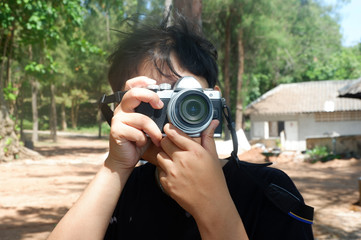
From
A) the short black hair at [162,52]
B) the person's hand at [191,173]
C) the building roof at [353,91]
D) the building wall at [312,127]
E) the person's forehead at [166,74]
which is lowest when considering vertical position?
the building wall at [312,127]

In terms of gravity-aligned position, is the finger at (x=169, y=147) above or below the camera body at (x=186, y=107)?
below

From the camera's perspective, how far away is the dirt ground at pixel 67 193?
5.19 metres

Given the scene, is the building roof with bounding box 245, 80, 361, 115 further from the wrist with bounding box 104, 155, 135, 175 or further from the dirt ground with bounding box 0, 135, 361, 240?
the wrist with bounding box 104, 155, 135, 175

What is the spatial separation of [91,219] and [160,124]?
0.39 m

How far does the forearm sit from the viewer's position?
1154 mm

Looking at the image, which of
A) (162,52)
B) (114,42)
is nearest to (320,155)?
(114,42)

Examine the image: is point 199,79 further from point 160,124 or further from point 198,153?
point 198,153

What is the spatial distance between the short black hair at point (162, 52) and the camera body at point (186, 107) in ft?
0.49

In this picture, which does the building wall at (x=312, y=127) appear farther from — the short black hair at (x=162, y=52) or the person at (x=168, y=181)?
the person at (x=168, y=181)

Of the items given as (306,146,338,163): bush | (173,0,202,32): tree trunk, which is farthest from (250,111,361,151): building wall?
(173,0,202,32): tree trunk

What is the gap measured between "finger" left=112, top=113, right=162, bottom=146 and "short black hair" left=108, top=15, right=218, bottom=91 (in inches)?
9.9

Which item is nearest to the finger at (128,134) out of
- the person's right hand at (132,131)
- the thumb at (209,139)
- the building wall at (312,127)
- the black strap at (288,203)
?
the person's right hand at (132,131)

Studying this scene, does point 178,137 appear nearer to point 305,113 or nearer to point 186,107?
point 186,107

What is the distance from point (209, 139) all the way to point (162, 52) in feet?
1.52
